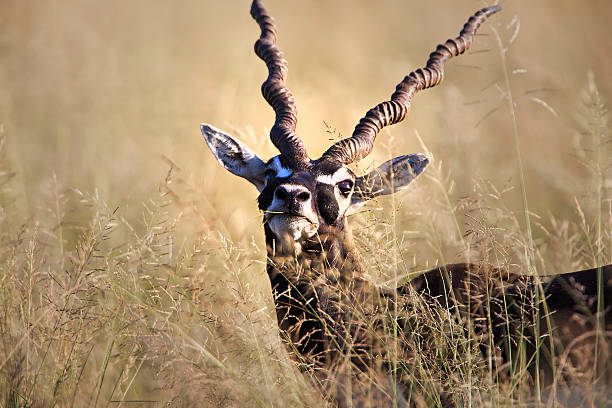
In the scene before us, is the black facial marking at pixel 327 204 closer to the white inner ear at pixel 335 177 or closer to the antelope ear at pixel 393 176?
the white inner ear at pixel 335 177

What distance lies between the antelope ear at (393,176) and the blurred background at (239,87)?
2.65 m

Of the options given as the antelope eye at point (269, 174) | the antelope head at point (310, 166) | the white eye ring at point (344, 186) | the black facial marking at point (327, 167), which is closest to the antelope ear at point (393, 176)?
the antelope head at point (310, 166)

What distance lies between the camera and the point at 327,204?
4.58 m

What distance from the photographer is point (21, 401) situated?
3555 mm

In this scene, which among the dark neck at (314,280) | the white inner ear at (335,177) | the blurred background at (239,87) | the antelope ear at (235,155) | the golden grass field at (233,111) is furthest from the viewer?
the blurred background at (239,87)

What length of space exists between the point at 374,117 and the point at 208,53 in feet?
25.4

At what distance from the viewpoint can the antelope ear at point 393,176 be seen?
5.12 meters

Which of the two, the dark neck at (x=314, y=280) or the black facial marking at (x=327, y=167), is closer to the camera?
the dark neck at (x=314, y=280)

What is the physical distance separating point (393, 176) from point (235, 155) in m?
1.42

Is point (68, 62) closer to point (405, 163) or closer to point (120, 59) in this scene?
point (120, 59)

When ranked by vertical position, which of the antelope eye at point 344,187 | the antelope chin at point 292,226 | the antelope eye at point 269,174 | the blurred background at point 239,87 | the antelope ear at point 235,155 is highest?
the blurred background at point 239,87

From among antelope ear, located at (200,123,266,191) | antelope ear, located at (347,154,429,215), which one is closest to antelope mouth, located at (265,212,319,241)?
antelope ear, located at (347,154,429,215)

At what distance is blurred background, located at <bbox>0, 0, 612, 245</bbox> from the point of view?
9102mm

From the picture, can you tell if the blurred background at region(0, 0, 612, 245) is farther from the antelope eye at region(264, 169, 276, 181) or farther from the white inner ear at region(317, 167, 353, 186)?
the white inner ear at region(317, 167, 353, 186)
